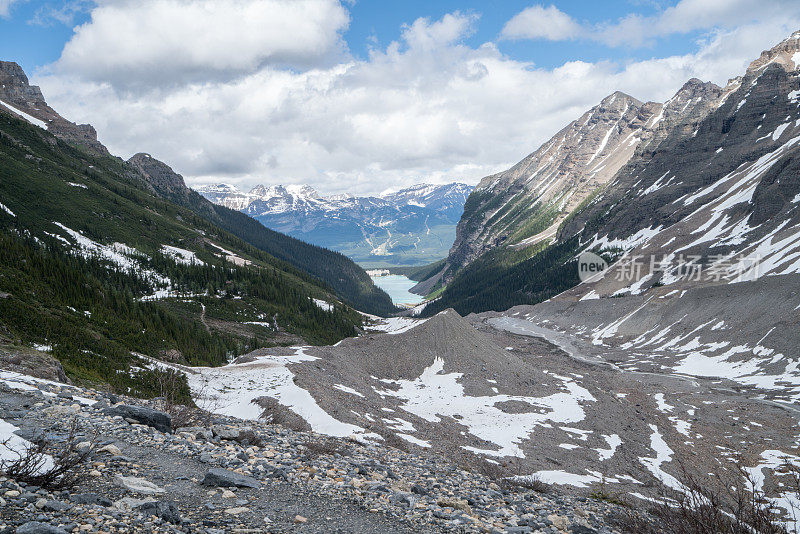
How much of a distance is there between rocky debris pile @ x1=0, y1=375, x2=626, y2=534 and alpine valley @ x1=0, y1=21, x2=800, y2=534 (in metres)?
0.08

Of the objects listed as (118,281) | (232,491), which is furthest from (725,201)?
(118,281)

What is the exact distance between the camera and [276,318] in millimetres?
103375

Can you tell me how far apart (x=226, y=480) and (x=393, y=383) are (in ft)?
136

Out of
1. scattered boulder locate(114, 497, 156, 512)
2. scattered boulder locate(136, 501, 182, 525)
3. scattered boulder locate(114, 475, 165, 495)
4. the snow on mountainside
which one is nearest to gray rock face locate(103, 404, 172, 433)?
scattered boulder locate(114, 475, 165, 495)

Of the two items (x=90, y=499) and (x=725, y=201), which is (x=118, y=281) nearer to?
(x=90, y=499)

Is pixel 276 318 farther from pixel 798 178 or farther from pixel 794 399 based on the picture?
pixel 798 178

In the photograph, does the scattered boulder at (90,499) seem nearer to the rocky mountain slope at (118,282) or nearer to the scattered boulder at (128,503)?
the scattered boulder at (128,503)

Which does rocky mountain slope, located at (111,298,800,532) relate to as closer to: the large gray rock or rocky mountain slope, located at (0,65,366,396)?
rocky mountain slope, located at (0,65,366,396)

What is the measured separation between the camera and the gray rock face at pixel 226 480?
10352 mm

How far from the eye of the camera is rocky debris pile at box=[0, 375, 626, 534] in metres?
7.72

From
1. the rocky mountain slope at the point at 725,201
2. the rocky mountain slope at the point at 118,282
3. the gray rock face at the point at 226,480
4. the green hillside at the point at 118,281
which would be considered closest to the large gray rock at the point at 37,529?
the gray rock face at the point at 226,480

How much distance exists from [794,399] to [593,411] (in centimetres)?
3067

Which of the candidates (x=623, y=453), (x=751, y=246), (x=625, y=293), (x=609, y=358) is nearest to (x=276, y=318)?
(x=609, y=358)

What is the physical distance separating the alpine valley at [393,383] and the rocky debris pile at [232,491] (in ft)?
0.26
